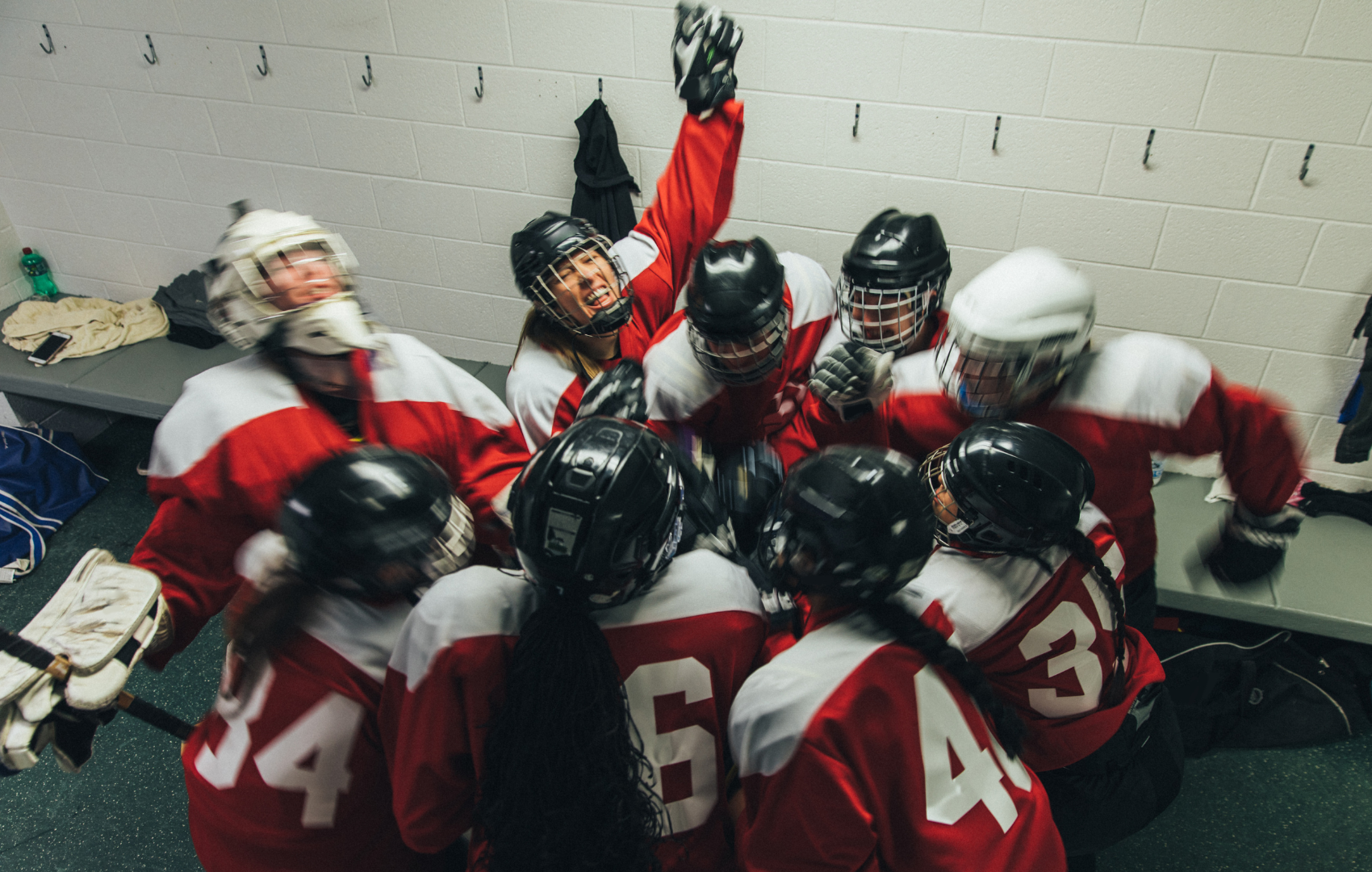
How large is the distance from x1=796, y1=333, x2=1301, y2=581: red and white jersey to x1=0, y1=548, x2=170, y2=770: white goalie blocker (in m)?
1.78

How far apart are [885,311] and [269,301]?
135 centimetres

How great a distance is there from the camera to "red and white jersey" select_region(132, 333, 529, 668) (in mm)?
1464

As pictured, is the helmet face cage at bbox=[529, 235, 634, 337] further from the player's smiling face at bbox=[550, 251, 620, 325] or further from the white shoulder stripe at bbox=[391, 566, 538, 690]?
the white shoulder stripe at bbox=[391, 566, 538, 690]

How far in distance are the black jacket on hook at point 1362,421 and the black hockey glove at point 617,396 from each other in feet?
8.44

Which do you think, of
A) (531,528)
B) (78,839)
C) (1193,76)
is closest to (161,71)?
(78,839)

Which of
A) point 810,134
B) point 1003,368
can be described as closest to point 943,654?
point 1003,368

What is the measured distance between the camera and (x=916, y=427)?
1.86 m

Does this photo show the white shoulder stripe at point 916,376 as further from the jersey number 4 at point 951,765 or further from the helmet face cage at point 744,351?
the jersey number 4 at point 951,765

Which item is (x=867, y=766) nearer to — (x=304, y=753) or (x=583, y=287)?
(x=304, y=753)

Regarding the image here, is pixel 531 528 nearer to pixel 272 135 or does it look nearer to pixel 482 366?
pixel 482 366

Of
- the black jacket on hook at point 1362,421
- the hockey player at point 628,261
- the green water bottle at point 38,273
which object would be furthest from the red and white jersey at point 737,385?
the green water bottle at point 38,273

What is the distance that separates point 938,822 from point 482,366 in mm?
3138

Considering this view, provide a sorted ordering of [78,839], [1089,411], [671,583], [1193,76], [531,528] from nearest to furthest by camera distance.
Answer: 1. [531,528]
2. [671,583]
3. [1089,411]
4. [78,839]
5. [1193,76]

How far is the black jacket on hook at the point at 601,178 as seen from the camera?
9.87 feet
